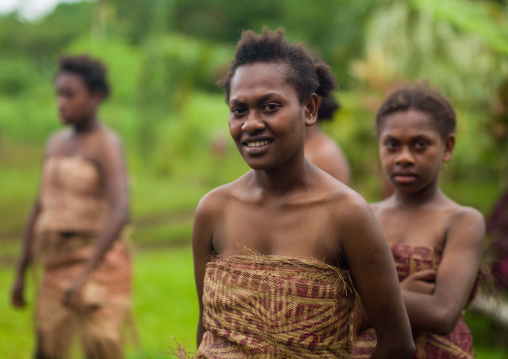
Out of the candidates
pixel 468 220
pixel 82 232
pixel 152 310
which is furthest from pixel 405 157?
pixel 152 310

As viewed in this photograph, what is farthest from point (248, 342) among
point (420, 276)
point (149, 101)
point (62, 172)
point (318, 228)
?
point (149, 101)

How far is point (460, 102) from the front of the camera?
6961 millimetres

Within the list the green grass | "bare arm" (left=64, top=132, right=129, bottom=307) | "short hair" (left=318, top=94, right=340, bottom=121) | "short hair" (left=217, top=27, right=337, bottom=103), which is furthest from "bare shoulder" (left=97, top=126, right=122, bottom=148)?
"short hair" (left=217, top=27, right=337, bottom=103)

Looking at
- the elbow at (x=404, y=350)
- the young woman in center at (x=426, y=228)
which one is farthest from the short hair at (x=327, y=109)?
the elbow at (x=404, y=350)

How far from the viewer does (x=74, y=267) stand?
451 cm

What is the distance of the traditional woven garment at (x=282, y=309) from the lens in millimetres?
1976

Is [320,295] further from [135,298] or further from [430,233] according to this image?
[135,298]

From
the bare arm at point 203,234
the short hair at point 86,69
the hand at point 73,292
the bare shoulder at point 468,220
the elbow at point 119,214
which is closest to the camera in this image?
the bare arm at point 203,234

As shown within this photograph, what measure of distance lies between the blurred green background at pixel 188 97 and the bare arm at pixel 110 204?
2.19ft

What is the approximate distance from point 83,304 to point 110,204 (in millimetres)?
655

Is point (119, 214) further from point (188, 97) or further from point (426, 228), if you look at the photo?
point (188, 97)

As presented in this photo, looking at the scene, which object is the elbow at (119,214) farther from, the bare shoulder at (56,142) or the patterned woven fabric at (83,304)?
the bare shoulder at (56,142)

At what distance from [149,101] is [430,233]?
857cm

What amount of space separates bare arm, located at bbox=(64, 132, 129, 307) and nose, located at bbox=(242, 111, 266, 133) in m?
2.56
